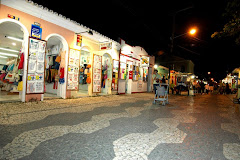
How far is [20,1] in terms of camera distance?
6195 mm

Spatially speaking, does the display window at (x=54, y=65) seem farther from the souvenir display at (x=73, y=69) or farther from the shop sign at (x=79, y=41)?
the shop sign at (x=79, y=41)

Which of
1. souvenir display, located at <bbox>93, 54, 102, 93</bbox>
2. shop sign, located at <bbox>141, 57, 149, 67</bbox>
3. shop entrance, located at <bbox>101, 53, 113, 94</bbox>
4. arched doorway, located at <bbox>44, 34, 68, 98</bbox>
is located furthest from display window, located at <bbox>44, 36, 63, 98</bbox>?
shop sign, located at <bbox>141, 57, 149, 67</bbox>

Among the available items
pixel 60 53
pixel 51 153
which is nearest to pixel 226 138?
pixel 51 153

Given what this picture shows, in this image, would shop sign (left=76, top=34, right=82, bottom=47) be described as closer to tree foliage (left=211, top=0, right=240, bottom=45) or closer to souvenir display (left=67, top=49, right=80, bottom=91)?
souvenir display (left=67, top=49, right=80, bottom=91)

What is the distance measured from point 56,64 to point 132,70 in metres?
7.46

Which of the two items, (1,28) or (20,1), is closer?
(20,1)

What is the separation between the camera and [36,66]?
6.91 metres

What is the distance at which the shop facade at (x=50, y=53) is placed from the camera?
6.51m

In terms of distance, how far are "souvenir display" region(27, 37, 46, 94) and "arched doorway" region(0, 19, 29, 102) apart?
0.20m

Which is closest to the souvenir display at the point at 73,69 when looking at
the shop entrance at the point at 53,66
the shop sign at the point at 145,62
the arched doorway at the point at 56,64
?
the arched doorway at the point at 56,64

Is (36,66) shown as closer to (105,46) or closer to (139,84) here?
(105,46)

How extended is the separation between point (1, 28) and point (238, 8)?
449 inches

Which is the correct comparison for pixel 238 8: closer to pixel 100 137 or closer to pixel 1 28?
pixel 100 137

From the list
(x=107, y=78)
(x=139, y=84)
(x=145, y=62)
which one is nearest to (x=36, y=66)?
(x=107, y=78)
